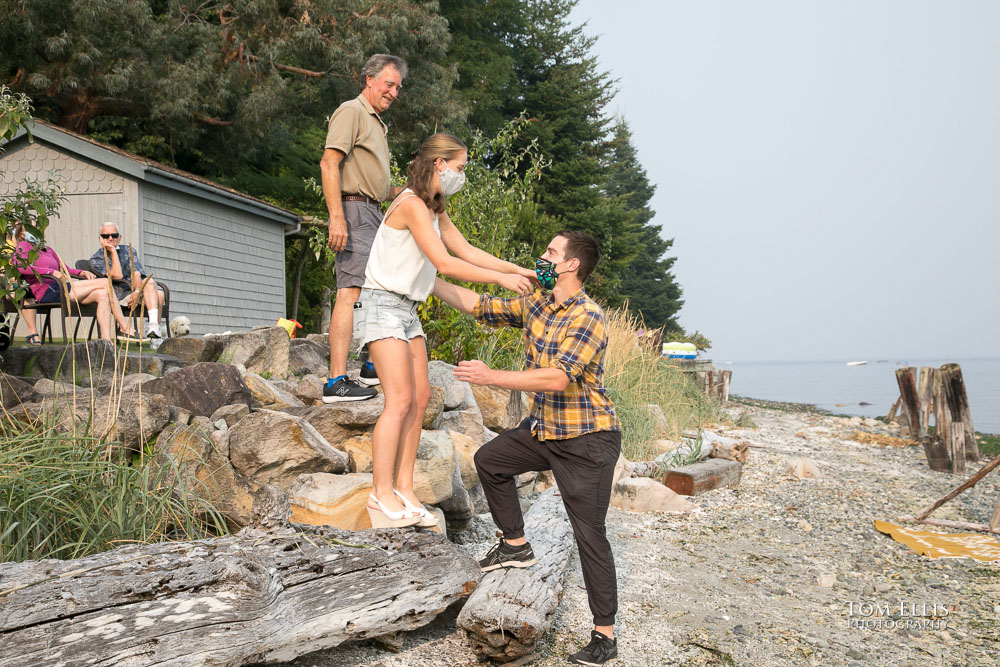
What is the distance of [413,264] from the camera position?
366 cm

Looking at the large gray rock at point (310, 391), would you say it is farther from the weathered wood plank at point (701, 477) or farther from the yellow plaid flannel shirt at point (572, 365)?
the weathered wood plank at point (701, 477)

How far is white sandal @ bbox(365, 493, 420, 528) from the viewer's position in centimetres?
360

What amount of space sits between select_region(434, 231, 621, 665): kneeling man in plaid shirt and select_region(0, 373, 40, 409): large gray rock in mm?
2743

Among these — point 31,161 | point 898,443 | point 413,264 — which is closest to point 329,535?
point 413,264

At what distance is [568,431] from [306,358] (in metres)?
4.67

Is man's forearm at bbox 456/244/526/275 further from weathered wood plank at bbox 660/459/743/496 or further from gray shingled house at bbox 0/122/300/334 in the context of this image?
gray shingled house at bbox 0/122/300/334

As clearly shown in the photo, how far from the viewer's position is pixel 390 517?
3598mm

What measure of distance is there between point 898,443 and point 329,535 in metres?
11.6

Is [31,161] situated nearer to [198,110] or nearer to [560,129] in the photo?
[198,110]

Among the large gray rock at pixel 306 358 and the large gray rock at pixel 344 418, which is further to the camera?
the large gray rock at pixel 306 358

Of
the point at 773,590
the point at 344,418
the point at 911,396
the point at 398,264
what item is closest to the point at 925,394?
the point at 911,396

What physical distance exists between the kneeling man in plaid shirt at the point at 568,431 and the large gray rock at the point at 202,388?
1951mm

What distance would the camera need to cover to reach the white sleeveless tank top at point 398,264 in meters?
3.62

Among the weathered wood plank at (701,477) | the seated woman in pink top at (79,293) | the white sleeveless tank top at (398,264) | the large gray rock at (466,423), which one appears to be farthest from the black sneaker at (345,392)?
the weathered wood plank at (701,477)
